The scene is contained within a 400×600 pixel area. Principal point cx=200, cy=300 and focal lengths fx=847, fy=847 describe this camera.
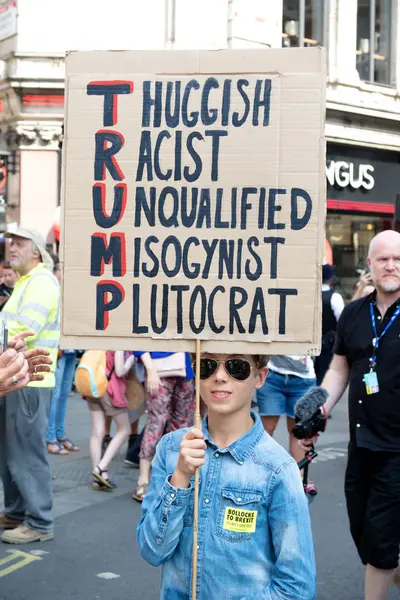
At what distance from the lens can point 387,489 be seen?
3.97 metres

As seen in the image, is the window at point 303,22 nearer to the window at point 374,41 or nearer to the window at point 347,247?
the window at point 374,41

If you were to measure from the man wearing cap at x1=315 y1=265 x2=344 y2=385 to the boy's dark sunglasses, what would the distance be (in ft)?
21.6

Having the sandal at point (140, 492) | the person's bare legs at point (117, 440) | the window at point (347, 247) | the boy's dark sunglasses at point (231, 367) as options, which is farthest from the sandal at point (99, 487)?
the window at point (347, 247)

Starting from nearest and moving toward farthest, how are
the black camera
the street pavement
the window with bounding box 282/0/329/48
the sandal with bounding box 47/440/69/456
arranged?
the black camera, the street pavement, the sandal with bounding box 47/440/69/456, the window with bounding box 282/0/329/48

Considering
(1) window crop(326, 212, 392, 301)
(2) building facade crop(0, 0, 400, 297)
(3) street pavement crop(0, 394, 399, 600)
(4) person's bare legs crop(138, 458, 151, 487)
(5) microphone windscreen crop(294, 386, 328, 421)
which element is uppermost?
(2) building facade crop(0, 0, 400, 297)

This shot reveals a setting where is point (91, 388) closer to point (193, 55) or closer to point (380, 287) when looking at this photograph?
point (380, 287)

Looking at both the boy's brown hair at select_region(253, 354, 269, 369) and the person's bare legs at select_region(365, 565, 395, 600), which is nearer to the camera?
the boy's brown hair at select_region(253, 354, 269, 369)

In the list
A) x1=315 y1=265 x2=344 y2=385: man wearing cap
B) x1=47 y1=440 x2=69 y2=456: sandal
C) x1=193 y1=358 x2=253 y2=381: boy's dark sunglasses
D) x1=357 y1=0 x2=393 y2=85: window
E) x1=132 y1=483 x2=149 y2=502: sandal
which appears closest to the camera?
x1=193 y1=358 x2=253 y2=381: boy's dark sunglasses

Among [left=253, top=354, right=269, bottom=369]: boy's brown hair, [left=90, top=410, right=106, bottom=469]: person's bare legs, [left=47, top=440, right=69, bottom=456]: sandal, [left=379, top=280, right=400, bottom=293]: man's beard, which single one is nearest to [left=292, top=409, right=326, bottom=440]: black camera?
[left=379, top=280, right=400, bottom=293]: man's beard

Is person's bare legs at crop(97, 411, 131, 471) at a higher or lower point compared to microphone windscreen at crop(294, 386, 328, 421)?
lower

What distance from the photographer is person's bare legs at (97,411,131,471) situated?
6.71 m

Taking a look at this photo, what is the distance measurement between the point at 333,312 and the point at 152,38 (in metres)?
9.17

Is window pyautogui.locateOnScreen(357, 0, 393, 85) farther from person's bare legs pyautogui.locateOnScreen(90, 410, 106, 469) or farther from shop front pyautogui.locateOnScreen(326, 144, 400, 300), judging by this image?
person's bare legs pyautogui.locateOnScreen(90, 410, 106, 469)

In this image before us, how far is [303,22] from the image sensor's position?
18531mm
